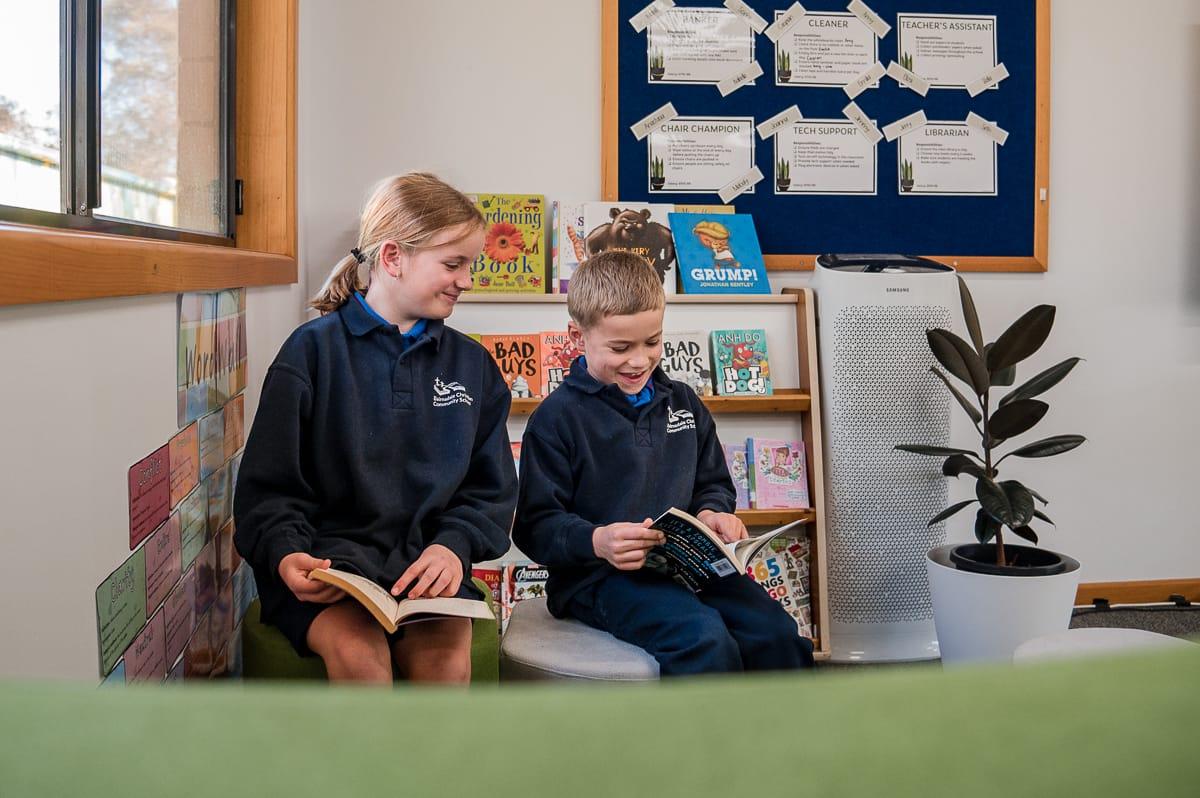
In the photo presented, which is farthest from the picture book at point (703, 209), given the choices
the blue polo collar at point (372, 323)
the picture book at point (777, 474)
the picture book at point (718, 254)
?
the blue polo collar at point (372, 323)

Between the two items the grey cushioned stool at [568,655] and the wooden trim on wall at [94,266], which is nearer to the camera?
the wooden trim on wall at [94,266]

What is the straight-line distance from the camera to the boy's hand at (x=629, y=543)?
5.63 feet

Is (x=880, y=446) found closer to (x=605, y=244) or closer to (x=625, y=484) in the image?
(x=605, y=244)

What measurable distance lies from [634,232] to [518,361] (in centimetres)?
52

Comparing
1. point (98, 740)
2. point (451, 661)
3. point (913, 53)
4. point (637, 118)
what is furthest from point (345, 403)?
point (913, 53)

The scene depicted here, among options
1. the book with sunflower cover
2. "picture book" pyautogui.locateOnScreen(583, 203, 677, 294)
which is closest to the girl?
the book with sunflower cover


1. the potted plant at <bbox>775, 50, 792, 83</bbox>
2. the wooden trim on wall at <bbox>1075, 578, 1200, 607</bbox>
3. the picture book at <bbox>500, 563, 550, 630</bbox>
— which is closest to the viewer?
the picture book at <bbox>500, 563, 550, 630</bbox>

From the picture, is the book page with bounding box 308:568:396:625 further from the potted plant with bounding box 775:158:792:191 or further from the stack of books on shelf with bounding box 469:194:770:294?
the potted plant with bounding box 775:158:792:191

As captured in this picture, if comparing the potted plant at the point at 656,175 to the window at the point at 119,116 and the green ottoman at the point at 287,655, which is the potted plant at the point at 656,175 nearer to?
the window at the point at 119,116

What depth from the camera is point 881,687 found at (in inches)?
10.5

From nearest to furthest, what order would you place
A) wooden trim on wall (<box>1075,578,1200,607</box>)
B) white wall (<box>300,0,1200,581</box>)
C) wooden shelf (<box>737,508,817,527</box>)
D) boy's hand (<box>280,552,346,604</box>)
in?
boy's hand (<box>280,552,346,604</box>) < wooden shelf (<box>737,508,817,527</box>) < white wall (<box>300,0,1200,581</box>) < wooden trim on wall (<box>1075,578,1200,607</box>)

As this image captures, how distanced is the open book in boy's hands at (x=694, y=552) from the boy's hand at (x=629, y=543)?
0.02 meters

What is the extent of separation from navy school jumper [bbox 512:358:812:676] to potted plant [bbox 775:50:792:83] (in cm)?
155

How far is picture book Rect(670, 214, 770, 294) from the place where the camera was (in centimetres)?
305
